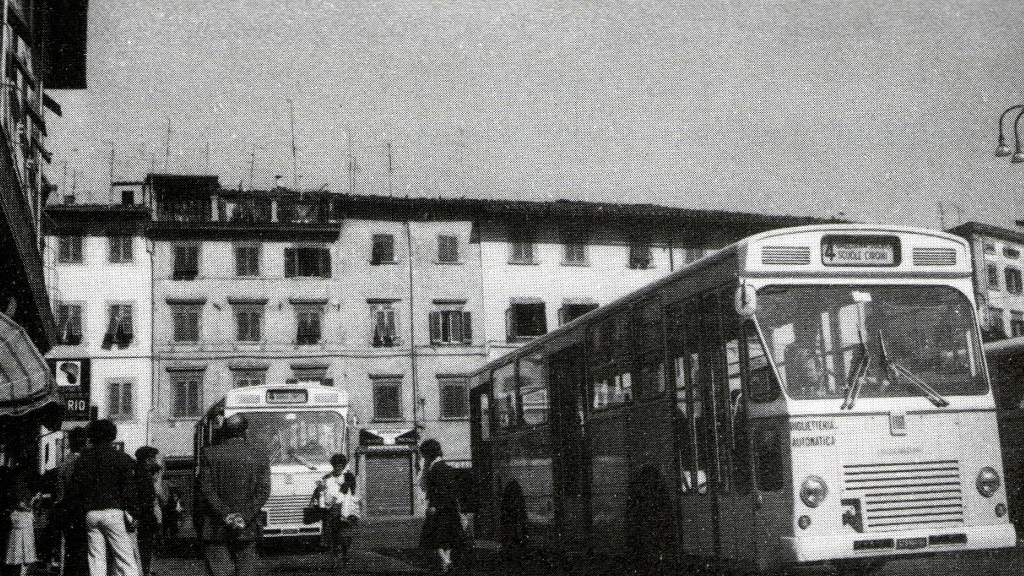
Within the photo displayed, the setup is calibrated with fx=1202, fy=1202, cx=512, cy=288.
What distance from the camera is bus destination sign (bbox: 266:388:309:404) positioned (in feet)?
68.5

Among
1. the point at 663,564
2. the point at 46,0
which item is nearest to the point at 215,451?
the point at 663,564

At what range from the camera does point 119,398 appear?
152ft

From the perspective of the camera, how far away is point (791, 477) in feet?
30.5

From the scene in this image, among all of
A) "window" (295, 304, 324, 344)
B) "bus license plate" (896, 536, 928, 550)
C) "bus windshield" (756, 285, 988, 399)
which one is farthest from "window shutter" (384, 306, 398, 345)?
"bus license plate" (896, 536, 928, 550)

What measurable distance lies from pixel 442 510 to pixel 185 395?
36211mm

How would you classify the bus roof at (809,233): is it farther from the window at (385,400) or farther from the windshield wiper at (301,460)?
the window at (385,400)

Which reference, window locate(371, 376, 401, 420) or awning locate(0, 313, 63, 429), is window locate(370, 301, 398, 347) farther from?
→ awning locate(0, 313, 63, 429)

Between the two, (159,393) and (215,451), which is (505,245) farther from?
(215,451)

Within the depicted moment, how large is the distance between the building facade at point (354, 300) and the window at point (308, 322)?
40 millimetres

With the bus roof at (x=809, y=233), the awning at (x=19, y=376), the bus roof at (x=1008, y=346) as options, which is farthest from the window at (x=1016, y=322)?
the awning at (x=19, y=376)

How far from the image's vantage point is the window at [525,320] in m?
48.4

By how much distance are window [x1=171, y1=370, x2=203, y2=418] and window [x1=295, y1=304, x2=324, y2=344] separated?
4.25m

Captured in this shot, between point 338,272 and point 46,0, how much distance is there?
85.8 feet

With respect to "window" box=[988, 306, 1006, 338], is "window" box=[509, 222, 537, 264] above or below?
above
